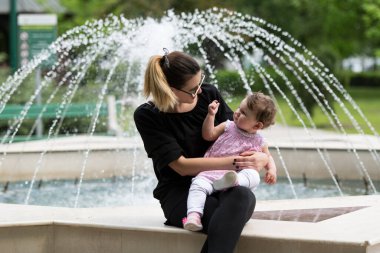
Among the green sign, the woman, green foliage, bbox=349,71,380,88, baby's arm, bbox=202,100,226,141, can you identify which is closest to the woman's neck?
the woman

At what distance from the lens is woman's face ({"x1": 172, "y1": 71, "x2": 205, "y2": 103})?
18.0 ft

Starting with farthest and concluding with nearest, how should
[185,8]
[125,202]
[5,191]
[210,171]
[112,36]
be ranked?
1. [185,8]
2. [112,36]
3. [5,191]
4. [125,202]
5. [210,171]

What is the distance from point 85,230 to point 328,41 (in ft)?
116

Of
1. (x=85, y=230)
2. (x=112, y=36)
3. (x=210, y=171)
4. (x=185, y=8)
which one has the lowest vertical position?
(x=185, y=8)

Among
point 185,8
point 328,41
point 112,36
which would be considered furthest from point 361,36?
point 112,36

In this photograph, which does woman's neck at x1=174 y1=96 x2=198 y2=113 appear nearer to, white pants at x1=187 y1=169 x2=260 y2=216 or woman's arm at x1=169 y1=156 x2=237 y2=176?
woman's arm at x1=169 y1=156 x2=237 y2=176

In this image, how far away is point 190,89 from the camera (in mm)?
5504

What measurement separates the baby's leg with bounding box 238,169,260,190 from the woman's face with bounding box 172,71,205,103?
1.69ft

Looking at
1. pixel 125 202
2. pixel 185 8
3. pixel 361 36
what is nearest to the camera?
pixel 125 202

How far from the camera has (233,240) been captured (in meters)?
5.03

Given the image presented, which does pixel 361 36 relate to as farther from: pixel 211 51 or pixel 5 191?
pixel 5 191

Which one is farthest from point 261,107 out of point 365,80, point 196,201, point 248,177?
point 365,80

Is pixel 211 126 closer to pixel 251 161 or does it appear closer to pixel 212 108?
pixel 212 108

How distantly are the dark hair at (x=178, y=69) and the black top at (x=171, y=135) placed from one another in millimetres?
198
